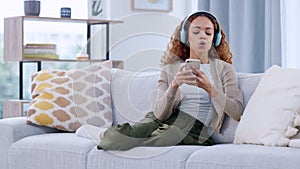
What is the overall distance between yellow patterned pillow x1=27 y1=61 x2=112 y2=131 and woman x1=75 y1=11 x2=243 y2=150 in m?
0.40

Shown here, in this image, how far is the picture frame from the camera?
17.8ft

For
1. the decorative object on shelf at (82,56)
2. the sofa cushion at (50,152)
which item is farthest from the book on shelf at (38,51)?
the sofa cushion at (50,152)

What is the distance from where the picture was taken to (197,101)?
3256mm

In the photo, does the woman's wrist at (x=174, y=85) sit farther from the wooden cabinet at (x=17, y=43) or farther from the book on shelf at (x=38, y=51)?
the book on shelf at (x=38, y=51)

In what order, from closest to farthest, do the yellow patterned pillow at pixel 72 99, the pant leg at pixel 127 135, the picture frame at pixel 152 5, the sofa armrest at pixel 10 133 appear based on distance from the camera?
the pant leg at pixel 127 135 < the sofa armrest at pixel 10 133 < the yellow patterned pillow at pixel 72 99 < the picture frame at pixel 152 5

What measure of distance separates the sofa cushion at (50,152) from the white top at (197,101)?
0.51 m

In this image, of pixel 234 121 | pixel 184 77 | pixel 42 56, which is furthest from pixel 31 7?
pixel 234 121

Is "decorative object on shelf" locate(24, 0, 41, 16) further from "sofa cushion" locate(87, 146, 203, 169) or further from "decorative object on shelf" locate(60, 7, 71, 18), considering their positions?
"sofa cushion" locate(87, 146, 203, 169)

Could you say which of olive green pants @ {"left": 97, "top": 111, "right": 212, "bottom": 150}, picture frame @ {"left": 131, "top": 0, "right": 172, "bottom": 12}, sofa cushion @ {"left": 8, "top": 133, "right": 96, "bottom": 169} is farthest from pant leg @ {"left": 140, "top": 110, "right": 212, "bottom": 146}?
picture frame @ {"left": 131, "top": 0, "right": 172, "bottom": 12}

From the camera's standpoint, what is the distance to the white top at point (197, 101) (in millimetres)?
3219

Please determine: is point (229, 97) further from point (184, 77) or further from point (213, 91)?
point (184, 77)

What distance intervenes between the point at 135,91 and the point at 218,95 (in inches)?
24.5

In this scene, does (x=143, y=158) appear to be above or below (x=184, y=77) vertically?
below

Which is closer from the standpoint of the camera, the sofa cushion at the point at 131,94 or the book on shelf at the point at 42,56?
the sofa cushion at the point at 131,94
